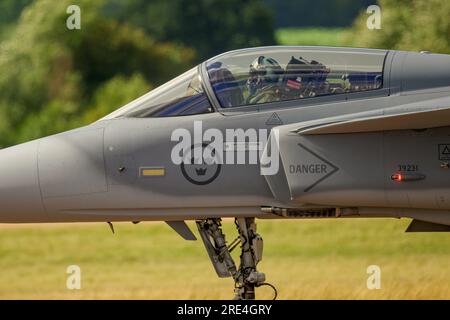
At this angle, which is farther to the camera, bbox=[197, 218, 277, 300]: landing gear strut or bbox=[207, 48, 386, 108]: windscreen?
bbox=[197, 218, 277, 300]: landing gear strut

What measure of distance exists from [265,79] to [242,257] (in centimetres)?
159

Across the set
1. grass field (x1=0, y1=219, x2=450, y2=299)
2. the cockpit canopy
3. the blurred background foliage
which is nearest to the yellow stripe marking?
the cockpit canopy

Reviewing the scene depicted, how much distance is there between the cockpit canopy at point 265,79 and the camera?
386 inches

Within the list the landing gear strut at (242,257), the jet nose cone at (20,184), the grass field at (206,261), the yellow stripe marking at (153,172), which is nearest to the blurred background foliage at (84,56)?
the grass field at (206,261)

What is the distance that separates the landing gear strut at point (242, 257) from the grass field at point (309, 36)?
34931mm

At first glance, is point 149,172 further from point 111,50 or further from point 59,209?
point 111,50

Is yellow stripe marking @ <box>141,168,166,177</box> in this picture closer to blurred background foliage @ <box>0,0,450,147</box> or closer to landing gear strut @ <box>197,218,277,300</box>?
landing gear strut @ <box>197,218,277,300</box>

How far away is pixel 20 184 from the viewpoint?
9781mm

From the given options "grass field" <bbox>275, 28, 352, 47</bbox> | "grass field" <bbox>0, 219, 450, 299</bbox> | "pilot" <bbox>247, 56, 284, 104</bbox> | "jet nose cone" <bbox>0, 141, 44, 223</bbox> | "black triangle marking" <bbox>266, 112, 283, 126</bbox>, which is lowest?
"grass field" <bbox>0, 219, 450, 299</bbox>

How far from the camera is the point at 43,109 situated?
94.9ft

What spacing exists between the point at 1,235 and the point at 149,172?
11903 mm

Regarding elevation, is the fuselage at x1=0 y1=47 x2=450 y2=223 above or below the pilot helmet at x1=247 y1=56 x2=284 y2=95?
below

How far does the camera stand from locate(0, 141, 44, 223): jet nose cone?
978 centimetres

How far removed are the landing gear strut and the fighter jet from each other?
1cm
